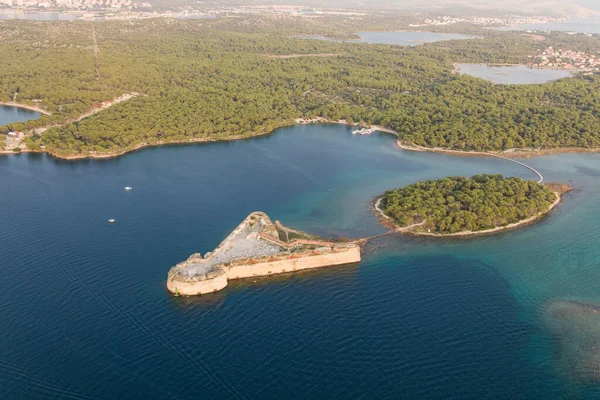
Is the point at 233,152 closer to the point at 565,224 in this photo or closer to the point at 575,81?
the point at 565,224

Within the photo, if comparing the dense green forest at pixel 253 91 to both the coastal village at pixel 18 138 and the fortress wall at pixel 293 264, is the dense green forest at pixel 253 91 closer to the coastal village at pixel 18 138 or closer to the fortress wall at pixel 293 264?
the coastal village at pixel 18 138

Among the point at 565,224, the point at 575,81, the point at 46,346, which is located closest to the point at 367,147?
the point at 565,224

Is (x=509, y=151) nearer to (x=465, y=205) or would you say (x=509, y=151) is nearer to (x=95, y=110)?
(x=465, y=205)

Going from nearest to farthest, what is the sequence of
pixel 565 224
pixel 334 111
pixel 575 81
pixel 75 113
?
1. pixel 565 224
2. pixel 75 113
3. pixel 334 111
4. pixel 575 81

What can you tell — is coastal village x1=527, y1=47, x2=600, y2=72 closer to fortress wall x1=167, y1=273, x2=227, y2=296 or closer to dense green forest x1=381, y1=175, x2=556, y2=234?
dense green forest x1=381, y1=175, x2=556, y2=234

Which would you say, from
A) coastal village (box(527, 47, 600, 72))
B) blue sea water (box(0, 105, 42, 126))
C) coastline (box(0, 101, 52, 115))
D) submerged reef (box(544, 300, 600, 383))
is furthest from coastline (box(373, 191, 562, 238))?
coastal village (box(527, 47, 600, 72))
